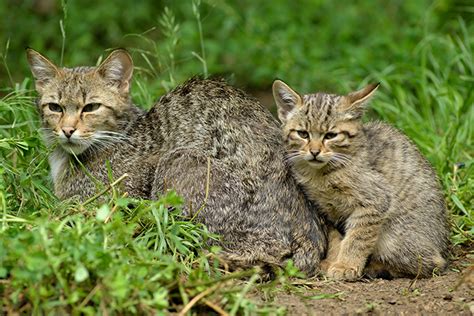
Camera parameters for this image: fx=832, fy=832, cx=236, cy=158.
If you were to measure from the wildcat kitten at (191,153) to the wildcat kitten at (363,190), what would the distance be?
0.61ft

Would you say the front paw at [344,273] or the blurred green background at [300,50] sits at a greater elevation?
the blurred green background at [300,50]

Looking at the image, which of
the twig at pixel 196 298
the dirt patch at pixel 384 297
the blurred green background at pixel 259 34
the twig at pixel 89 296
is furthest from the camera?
the blurred green background at pixel 259 34

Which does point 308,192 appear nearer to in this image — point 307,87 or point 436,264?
point 436,264

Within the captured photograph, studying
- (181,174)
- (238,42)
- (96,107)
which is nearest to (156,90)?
(96,107)

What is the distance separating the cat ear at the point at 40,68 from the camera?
6.67 m

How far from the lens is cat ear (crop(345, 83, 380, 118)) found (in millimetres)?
6359

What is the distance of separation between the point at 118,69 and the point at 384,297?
110 inches

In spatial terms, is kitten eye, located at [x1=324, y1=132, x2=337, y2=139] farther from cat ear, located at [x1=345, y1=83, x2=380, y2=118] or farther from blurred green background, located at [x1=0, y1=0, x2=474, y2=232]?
blurred green background, located at [x1=0, y1=0, x2=474, y2=232]

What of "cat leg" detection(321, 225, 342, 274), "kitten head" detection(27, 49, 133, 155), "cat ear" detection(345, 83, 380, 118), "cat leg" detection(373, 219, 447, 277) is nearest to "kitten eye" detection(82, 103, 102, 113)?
"kitten head" detection(27, 49, 133, 155)

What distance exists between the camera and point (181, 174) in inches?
242

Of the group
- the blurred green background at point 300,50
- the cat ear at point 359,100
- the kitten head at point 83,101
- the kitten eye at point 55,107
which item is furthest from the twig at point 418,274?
the kitten eye at point 55,107

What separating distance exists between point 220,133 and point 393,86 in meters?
3.45

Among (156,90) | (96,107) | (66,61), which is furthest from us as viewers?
(66,61)

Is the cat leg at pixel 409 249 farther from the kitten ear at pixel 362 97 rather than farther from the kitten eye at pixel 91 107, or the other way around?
the kitten eye at pixel 91 107
